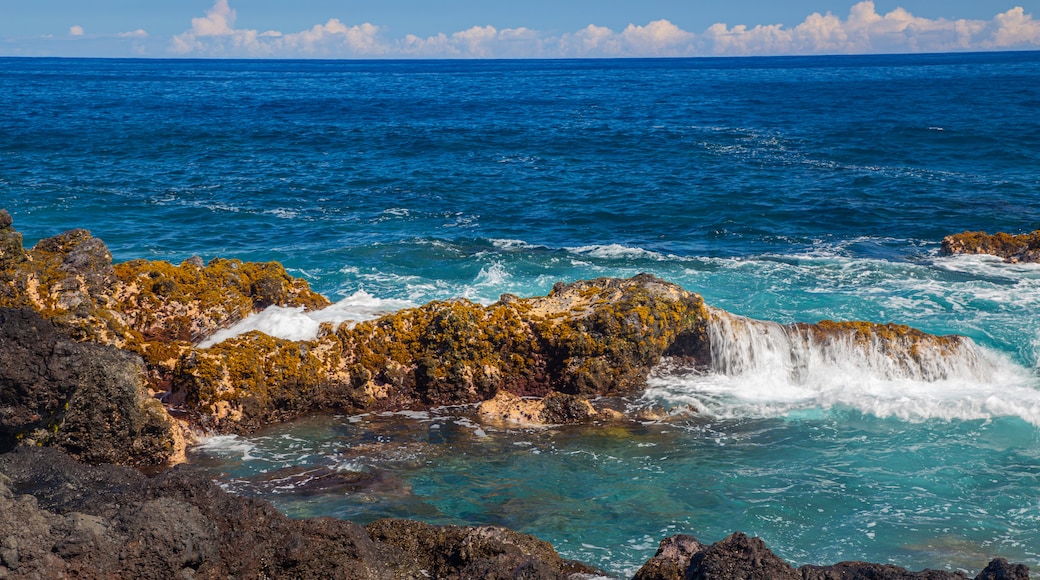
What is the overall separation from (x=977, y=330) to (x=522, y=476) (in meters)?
12.0

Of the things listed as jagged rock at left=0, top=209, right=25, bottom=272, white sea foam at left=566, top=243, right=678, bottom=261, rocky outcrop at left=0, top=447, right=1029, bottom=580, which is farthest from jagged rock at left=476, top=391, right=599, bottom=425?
white sea foam at left=566, top=243, right=678, bottom=261

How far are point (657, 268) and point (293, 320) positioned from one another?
483 inches

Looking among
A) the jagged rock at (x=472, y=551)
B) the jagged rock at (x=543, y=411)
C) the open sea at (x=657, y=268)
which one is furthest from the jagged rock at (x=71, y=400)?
the jagged rock at (x=543, y=411)

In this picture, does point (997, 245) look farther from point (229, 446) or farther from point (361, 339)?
point (229, 446)

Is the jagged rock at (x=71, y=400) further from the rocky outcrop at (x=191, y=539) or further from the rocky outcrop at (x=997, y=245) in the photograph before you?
the rocky outcrop at (x=997, y=245)

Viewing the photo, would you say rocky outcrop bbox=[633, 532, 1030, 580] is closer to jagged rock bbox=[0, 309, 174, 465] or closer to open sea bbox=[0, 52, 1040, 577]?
open sea bbox=[0, 52, 1040, 577]

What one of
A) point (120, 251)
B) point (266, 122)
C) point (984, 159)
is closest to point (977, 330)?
point (120, 251)

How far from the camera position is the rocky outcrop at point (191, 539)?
762 cm

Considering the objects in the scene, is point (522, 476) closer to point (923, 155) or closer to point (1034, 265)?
point (1034, 265)

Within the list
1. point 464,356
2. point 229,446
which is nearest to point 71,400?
point 229,446

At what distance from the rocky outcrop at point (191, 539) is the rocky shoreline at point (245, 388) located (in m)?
0.02

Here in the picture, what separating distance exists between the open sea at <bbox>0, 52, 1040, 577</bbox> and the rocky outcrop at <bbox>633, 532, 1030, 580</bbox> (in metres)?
1.78

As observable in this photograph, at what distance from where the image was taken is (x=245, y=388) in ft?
46.8

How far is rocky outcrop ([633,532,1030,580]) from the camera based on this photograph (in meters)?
7.82
